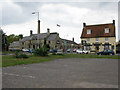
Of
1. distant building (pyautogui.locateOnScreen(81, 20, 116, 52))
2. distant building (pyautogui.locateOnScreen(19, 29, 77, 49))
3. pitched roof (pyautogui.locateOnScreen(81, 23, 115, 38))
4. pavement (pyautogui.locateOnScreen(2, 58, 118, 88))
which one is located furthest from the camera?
distant building (pyautogui.locateOnScreen(19, 29, 77, 49))

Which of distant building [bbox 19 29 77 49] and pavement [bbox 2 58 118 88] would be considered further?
distant building [bbox 19 29 77 49]

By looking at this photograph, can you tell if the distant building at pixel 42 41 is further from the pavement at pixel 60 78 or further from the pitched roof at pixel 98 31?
the pavement at pixel 60 78

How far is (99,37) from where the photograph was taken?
41.6 metres

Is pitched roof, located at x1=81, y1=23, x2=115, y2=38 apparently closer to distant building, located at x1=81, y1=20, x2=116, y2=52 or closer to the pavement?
distant building, located at x1=81, y1=20, x2=116, y2=52

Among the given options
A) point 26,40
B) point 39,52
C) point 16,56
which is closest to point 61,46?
point 26,40

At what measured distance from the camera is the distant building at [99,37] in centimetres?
3982

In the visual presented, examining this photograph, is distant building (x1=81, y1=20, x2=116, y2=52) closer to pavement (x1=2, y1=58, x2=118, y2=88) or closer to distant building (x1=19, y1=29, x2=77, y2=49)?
distant building (x1=19, y1=29, x2=77, y2=49)

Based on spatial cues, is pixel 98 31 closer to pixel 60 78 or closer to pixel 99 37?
pixel 99 37

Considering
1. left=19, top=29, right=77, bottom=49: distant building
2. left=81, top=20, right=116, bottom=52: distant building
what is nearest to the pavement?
left=81, top=20, right=116, bottom=52: distant building

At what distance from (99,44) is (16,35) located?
294 ft

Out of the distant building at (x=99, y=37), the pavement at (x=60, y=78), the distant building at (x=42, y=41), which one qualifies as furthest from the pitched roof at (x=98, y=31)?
the pavement at (x=60, y=78)

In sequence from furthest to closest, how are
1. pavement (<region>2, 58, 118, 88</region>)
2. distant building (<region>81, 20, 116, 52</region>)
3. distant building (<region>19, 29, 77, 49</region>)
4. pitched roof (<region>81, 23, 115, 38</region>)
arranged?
1. distant building (<region>19, 29, 77, 49</region>)
2. pitched roof (<region>81, 23, 115, 38</region>)
3. distant building (<region>81, 20, 116, 52</region>)
4. pavement (<region>2, 58, 118, 88</region>)

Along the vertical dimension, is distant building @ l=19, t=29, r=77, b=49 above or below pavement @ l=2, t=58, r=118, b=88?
above

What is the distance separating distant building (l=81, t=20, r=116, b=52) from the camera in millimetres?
39819
